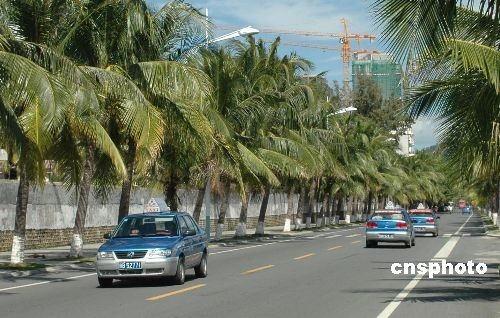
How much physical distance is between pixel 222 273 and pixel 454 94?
343 inches

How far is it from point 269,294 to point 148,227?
3761 mm

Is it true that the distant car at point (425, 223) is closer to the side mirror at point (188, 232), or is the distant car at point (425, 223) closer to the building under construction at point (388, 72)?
the building under construction at point (388, 72)

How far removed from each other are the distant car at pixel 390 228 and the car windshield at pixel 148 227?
638 inches

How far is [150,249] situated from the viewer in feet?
54.0

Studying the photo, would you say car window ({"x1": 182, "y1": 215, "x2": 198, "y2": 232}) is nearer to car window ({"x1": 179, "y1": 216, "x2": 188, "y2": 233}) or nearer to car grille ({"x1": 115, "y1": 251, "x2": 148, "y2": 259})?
car window ({"x1": 179, "y1": 216, "x2": 188, "y2": 233})

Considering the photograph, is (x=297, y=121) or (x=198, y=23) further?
(x=297, y=121)

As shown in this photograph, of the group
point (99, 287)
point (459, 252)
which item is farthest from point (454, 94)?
point (459, 252)

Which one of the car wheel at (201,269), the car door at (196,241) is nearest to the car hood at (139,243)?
the car door at (196,241)

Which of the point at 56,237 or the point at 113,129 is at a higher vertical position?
the point at 113,129

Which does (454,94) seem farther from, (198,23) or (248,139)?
(248,139)

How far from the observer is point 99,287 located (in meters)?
17.2

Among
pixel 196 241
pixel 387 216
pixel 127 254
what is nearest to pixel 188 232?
pixel 196 241

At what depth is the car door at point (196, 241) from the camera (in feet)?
60.2

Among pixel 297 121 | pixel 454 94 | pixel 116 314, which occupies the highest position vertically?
pixel 297 121
